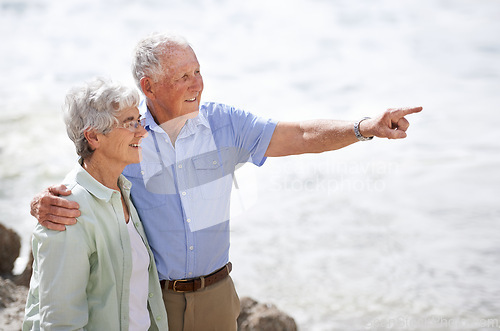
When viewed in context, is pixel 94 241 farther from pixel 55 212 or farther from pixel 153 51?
pixel 153 51

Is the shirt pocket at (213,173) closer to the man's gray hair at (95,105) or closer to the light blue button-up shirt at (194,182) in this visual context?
the light blue button-up shirt at (194,182)

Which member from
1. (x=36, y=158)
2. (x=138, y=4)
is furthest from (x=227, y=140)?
(x=138, y=4)

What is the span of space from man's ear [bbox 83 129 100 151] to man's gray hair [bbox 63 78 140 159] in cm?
1

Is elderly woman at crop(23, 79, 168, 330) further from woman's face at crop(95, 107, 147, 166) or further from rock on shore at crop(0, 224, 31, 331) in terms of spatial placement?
rock on shore at crop(0, 224, 31, 331)

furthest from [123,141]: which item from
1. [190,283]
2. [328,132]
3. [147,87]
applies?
[328,132]

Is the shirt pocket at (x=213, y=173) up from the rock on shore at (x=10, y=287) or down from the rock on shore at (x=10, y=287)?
up

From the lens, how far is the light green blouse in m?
1.92

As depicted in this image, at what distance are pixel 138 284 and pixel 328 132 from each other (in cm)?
101

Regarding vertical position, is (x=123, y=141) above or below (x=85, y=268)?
above

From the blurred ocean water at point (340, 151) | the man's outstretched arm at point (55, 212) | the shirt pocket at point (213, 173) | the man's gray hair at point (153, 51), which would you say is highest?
the man's gray hair at point (153, 51)

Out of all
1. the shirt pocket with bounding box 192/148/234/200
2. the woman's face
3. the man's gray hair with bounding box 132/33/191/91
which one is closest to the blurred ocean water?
the shirt pocket with bounding box 192/148/234/200

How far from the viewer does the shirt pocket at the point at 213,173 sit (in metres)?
2.60

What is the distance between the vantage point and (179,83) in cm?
255

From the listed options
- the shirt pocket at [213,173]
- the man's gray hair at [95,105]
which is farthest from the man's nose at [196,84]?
the man's gray hair at [95,105]
